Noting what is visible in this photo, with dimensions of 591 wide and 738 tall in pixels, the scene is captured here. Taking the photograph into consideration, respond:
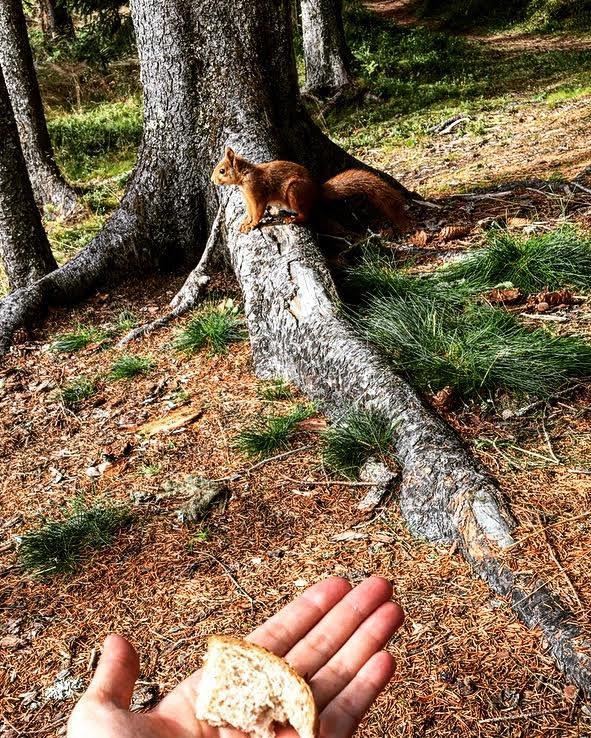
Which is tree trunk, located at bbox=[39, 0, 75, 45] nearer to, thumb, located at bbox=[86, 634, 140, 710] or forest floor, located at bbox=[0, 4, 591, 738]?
forest floor, located at bbox=[0, 4, 591, 738]

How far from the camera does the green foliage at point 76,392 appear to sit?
13.9 feet

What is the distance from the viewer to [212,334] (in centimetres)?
445

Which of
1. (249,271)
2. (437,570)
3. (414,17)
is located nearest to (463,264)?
(249,271)

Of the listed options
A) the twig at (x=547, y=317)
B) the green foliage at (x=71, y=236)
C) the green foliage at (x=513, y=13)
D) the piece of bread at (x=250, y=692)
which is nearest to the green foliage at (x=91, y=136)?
the green foliage at (x=71, y=236)

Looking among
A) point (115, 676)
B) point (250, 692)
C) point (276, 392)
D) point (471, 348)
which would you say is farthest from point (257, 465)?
point (115, 676)

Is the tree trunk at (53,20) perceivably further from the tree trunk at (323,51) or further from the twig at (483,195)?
the twig at (483,195)

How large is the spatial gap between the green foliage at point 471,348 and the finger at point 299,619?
1.51 metres

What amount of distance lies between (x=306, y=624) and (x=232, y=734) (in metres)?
0.34

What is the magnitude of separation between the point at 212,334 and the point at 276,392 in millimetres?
878

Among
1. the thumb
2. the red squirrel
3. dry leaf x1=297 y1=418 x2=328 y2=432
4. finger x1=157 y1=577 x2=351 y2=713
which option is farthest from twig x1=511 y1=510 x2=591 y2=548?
the red squirrel

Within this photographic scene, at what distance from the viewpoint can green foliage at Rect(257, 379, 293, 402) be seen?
374 centimetres

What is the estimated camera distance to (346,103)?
11.5 meters

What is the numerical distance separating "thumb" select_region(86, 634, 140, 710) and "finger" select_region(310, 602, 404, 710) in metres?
0.46

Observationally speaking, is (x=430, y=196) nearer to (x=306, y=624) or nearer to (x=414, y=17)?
(x=306, y=624)
